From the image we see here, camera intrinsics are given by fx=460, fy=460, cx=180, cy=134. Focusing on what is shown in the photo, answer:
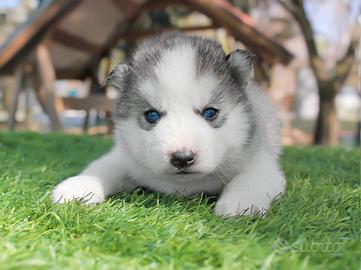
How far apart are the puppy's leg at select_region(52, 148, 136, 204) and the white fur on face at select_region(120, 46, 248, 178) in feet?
0.71

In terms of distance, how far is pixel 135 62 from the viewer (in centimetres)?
254

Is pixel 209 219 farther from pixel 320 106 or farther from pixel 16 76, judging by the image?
pixel 320 106

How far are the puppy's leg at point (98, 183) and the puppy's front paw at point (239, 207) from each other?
62 cm

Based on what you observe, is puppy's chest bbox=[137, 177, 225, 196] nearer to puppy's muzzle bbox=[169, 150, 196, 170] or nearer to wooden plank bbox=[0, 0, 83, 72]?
puppy's muzzle bbox=[169, 150, 196, 170]

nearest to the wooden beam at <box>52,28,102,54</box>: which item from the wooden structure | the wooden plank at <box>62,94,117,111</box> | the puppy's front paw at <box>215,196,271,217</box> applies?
the wooden structure

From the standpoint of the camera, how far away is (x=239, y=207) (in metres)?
2.06

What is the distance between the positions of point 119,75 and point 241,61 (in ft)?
2.22

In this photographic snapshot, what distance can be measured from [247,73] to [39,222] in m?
1.35

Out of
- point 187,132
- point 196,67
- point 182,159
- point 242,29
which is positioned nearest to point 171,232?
point 182,159

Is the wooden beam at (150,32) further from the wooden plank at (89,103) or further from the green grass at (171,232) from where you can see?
the green grass at (171,232)

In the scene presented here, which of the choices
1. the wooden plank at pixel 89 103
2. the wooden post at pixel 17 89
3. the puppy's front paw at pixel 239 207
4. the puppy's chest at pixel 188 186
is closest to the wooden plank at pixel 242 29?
the wooden plank at pixel 89 103

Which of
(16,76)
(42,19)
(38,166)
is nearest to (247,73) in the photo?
(38,166)

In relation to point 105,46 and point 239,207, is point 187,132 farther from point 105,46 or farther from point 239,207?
point 105,46

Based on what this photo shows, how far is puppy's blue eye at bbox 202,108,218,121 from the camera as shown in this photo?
Answer: 2.27 metres
